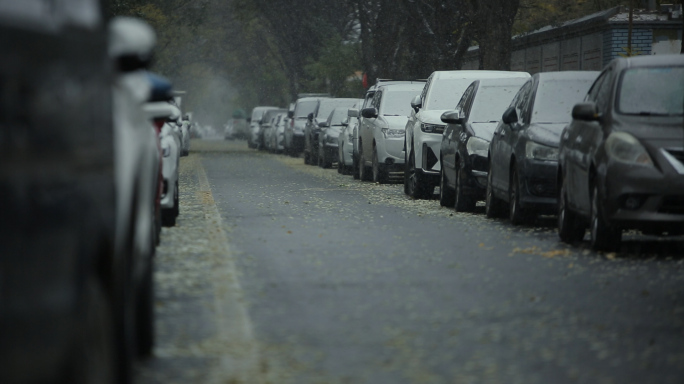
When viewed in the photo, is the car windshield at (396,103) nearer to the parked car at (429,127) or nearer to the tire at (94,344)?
the parked car at (429,127)

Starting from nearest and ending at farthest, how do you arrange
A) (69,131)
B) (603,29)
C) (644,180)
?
(69,131) < (644,180) < (603,29)

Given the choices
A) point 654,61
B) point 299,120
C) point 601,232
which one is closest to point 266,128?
point 299,120

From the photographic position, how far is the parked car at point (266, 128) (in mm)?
53050

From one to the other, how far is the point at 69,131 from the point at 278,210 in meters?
12.7

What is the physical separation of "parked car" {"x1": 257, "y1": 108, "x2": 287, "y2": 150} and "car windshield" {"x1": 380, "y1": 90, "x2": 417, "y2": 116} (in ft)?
87.6

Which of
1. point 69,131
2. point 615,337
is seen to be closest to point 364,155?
point 615,337

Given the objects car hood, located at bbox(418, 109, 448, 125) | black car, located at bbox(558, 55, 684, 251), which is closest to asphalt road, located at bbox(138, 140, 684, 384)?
black car, located at bbox(558, 55, 684, 251)

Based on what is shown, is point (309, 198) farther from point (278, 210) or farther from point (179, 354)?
point (179, 354)

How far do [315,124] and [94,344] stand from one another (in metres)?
32.4

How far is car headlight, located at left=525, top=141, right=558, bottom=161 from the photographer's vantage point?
13344 mm

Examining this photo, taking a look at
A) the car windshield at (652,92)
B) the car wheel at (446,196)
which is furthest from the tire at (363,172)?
the car windshield at (652,92)

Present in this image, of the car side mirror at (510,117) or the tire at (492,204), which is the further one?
the tire at (492,204)

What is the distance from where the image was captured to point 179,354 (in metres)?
6.30

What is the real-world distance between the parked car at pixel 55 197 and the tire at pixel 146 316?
5.12ft
